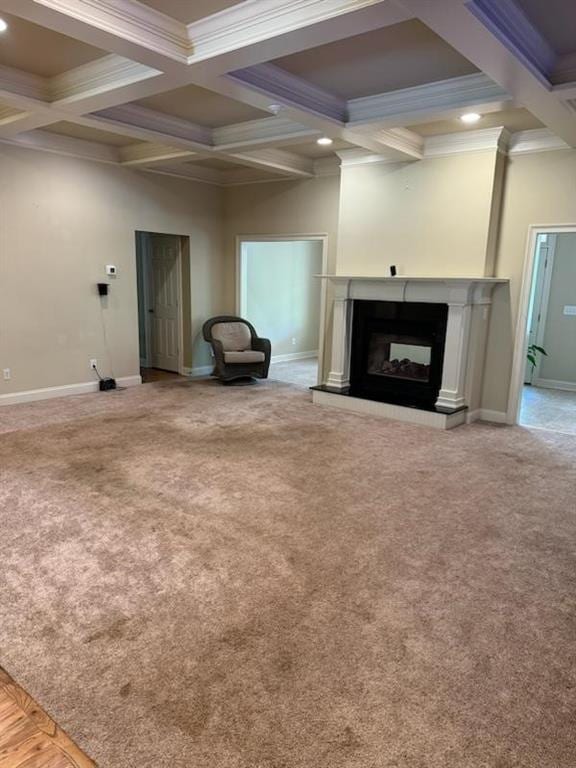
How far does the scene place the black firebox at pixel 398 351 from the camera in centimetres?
576

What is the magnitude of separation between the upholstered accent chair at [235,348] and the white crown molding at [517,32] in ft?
15.4

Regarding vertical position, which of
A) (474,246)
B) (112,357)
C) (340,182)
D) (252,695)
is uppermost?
(340,182)

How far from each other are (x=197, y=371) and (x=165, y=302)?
3.88 ft

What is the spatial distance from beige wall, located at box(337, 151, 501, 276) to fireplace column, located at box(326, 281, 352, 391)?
363mm

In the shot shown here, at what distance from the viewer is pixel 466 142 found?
17.3 ft

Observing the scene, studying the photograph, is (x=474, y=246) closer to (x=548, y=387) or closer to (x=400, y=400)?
(x=400, y=400)

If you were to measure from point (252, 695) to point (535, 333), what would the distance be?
709 cm

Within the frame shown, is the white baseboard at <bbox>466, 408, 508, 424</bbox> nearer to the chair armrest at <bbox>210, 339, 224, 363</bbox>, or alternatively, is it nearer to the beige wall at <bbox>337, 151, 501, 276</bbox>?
the beige wall at <bbox>337, 151, 501, 276</bbox>

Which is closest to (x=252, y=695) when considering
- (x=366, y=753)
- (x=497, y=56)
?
(x=366, y=753)

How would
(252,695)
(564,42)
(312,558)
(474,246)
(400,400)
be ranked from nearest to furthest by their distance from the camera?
(252,695), (312,558), (564,42), (474,246), (400,400)

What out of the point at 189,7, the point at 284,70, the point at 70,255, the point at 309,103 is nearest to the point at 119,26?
the point at 189,7

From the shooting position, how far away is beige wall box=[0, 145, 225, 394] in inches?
227

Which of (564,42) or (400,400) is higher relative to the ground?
(564,42)

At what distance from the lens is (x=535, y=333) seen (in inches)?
303
